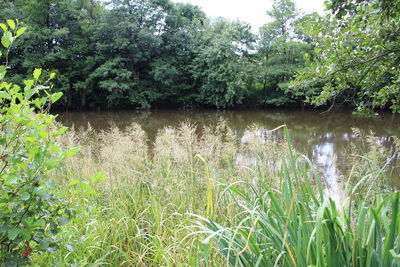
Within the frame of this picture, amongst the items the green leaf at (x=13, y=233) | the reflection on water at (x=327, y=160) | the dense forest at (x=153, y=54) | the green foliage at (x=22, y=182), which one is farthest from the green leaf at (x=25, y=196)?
the dense forest at (x=153, y=54)

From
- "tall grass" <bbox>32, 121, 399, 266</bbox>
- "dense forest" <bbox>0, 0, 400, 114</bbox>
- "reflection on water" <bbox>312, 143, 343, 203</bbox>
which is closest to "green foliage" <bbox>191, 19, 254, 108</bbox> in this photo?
"dense forest" <bbox>0, 0, 400, 114</bbox>

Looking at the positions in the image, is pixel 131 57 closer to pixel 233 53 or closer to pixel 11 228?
pixel 233 53

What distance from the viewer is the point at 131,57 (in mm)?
21453

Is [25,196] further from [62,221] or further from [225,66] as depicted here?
[225,66]

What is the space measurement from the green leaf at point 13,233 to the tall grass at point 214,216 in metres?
0.25

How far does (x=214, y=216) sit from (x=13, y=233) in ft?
3.88

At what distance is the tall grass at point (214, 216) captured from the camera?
112 centimetres

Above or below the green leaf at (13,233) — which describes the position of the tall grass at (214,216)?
below

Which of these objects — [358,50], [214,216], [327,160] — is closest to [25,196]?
[214,216]

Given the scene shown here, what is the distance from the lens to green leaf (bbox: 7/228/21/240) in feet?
3.23

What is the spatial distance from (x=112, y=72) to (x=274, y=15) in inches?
507

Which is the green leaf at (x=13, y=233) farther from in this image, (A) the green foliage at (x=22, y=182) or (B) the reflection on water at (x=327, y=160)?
(B) the reflection on water at (x=327, y=160)

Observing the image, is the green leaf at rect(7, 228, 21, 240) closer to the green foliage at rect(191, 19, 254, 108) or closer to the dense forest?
the dense forest

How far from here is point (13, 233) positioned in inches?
39.2
